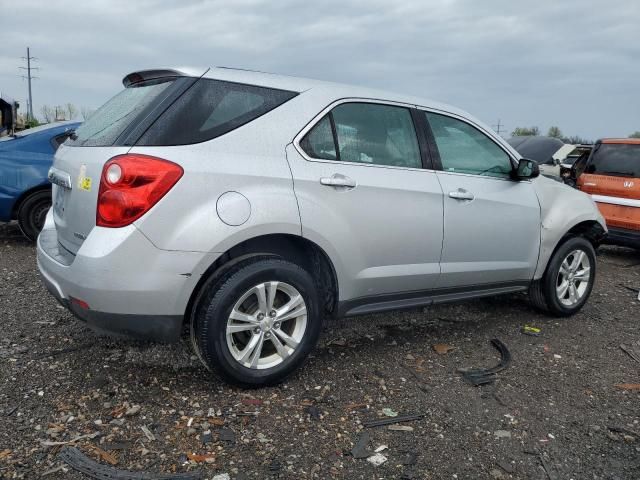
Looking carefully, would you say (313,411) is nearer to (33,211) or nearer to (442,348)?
(442,348)

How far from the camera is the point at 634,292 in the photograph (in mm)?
6051

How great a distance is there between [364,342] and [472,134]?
175cm

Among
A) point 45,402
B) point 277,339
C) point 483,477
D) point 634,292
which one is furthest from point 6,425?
point 634,292

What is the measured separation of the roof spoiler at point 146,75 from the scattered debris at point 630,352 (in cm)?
372

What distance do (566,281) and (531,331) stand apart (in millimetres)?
657

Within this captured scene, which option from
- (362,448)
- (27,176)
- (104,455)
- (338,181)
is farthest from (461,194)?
(27,176)

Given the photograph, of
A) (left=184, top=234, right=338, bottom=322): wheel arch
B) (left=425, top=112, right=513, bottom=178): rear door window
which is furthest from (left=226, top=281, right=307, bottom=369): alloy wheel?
(left=425, top=112, right=513, bottom=178): rear door window

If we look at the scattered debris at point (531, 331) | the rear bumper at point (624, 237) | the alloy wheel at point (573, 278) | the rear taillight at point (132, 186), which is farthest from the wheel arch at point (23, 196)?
the rear bumper at point (624, 237)

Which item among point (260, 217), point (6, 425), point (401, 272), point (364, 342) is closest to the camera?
point (6, 425)

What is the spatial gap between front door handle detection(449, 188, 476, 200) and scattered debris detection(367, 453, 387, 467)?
1838mm

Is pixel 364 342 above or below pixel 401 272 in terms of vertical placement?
below

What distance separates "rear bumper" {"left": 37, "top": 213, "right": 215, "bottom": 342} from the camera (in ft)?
8.70

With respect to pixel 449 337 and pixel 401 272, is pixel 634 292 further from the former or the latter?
pixel 401 272

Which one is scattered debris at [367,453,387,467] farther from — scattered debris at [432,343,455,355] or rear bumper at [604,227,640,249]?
rear bumper at [604,227,640,249]
